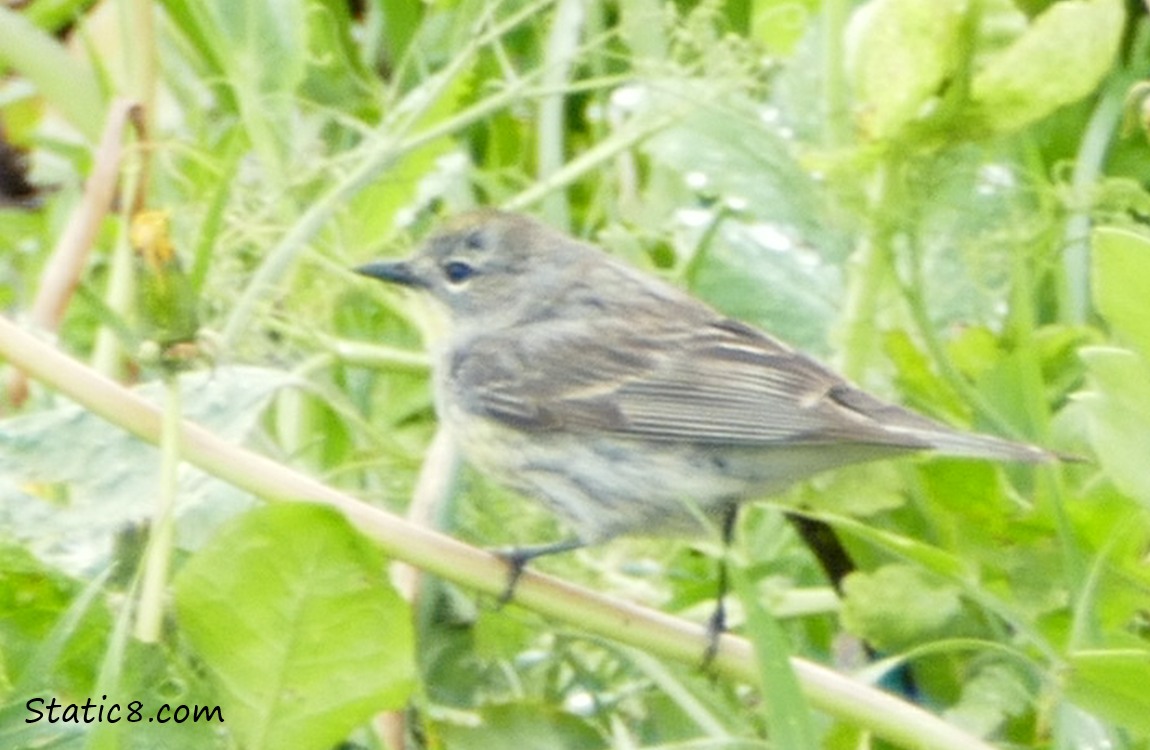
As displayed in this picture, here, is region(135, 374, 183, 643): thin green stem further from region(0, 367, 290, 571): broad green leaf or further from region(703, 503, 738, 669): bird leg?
region(703, 503, 738, 669): bird leg

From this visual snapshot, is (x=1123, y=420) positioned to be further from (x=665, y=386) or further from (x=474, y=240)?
(x=474, y=240)

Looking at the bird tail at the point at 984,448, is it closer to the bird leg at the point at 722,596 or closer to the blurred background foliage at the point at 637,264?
the blurred background foliage at the point at 637,264

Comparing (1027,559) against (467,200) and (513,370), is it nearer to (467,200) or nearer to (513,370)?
(513,370)

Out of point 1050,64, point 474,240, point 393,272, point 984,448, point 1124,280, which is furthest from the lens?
point 474,240

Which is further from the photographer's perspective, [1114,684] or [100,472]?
[100,472]

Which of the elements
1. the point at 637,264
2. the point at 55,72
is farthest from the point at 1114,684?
the point at 55,72

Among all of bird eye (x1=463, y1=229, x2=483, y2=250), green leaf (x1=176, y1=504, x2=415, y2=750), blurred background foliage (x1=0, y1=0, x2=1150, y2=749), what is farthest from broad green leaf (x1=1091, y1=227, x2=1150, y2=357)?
bird eye (x1=463, y1=229, x2=483, y2=250)

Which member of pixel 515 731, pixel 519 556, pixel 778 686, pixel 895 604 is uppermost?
pixel 778 686
